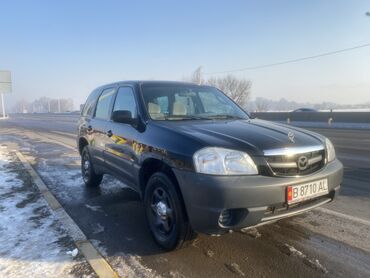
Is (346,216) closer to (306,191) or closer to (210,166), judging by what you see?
(306,191)

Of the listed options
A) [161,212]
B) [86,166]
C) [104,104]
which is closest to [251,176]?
[161,212]

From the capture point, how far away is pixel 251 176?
130 inches

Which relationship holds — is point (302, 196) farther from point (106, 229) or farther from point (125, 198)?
point (125, 198)

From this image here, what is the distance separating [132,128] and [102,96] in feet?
6.32

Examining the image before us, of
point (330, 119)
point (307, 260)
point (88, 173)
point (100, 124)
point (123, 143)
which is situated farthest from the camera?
point (330, 119)

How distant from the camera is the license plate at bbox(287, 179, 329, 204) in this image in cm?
338

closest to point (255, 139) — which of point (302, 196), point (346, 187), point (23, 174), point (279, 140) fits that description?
point (279, 140)

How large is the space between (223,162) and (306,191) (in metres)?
0.88

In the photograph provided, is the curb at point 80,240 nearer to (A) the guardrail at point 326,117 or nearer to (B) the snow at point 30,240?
(B) the snow at point 30,240

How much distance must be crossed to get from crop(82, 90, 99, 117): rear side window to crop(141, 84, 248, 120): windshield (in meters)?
1.98

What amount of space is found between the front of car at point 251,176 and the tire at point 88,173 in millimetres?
3017

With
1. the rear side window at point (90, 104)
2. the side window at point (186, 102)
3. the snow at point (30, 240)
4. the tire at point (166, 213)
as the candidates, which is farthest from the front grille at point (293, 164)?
the rear side window at point (90, 104)

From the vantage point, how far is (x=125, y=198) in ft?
19.3

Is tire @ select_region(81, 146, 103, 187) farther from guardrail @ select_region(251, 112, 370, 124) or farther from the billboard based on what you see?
the billboard
